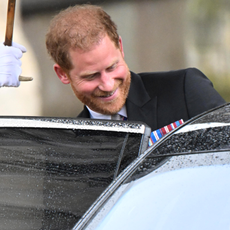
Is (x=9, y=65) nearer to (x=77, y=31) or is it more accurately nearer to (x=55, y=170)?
(x=77, y=31)

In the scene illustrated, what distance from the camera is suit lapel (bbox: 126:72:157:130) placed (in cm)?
189

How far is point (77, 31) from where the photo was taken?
1.85 meters

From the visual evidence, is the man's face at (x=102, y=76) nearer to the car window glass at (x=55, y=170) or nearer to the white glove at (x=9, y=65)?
the car window glass at (x=55, y=170)

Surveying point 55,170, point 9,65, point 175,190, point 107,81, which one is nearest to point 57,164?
point 55,170

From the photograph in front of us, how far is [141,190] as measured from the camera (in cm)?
85

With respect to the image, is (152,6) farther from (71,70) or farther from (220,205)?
(220,205)

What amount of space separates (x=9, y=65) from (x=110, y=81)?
138 cm

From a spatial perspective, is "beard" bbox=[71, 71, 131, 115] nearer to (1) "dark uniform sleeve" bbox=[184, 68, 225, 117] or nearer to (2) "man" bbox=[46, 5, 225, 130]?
(2) "man" bbox=[46, 5, 225, 130]

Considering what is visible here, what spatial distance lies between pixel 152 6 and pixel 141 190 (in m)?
2.88

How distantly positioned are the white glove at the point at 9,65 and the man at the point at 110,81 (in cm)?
96

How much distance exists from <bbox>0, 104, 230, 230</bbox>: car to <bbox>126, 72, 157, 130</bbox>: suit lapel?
72 cm

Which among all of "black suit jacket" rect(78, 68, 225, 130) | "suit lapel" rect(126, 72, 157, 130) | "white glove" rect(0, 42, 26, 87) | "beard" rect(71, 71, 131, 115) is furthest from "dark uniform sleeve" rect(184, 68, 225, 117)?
"white glove" rect(0, 42, 26, 87)

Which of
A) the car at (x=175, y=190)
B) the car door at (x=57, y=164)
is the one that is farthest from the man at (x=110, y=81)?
the car at (x=175, y=190)

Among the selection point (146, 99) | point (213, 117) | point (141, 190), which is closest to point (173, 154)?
point (141, 190)
